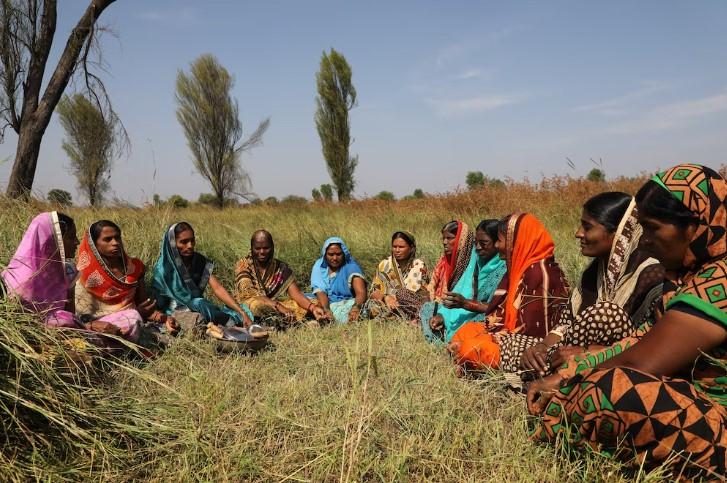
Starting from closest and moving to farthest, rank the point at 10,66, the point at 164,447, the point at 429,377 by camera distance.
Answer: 1. the point at 164,447
2. the point at 429,377
3. the point at 10,66

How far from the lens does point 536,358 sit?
2.90 meters

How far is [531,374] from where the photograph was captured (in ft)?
9.92

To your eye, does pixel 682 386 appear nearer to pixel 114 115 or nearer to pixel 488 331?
pixel 488 331

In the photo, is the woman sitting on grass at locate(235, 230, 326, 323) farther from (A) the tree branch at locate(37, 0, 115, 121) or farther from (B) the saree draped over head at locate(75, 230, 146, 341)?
(A) the tree branch at locate(37, 0, 115, 121)

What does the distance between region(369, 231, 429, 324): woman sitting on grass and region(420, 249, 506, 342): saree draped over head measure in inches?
31.1

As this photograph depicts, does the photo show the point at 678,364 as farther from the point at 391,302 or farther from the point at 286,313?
the point at 286,313

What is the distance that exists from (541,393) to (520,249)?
152 centimetres

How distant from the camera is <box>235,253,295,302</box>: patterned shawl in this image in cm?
560

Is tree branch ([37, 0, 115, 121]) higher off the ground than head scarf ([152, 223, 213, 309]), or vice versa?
tree branch ([37, 0, 115, 121])

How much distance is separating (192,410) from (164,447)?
1.29ft

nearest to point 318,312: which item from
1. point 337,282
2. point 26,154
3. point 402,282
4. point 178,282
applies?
point 337,282

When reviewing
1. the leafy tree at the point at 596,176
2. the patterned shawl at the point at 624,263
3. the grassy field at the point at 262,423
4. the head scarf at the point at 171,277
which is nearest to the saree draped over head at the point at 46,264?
the grassy field at the point at 262,423

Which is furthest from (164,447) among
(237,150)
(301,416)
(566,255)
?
(237,150)

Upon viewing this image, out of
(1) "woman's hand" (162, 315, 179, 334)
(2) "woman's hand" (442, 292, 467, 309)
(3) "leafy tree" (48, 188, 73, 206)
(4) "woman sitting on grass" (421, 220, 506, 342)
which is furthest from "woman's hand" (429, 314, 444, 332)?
(3) "leafy tree" (48, 188, 73, 206)
